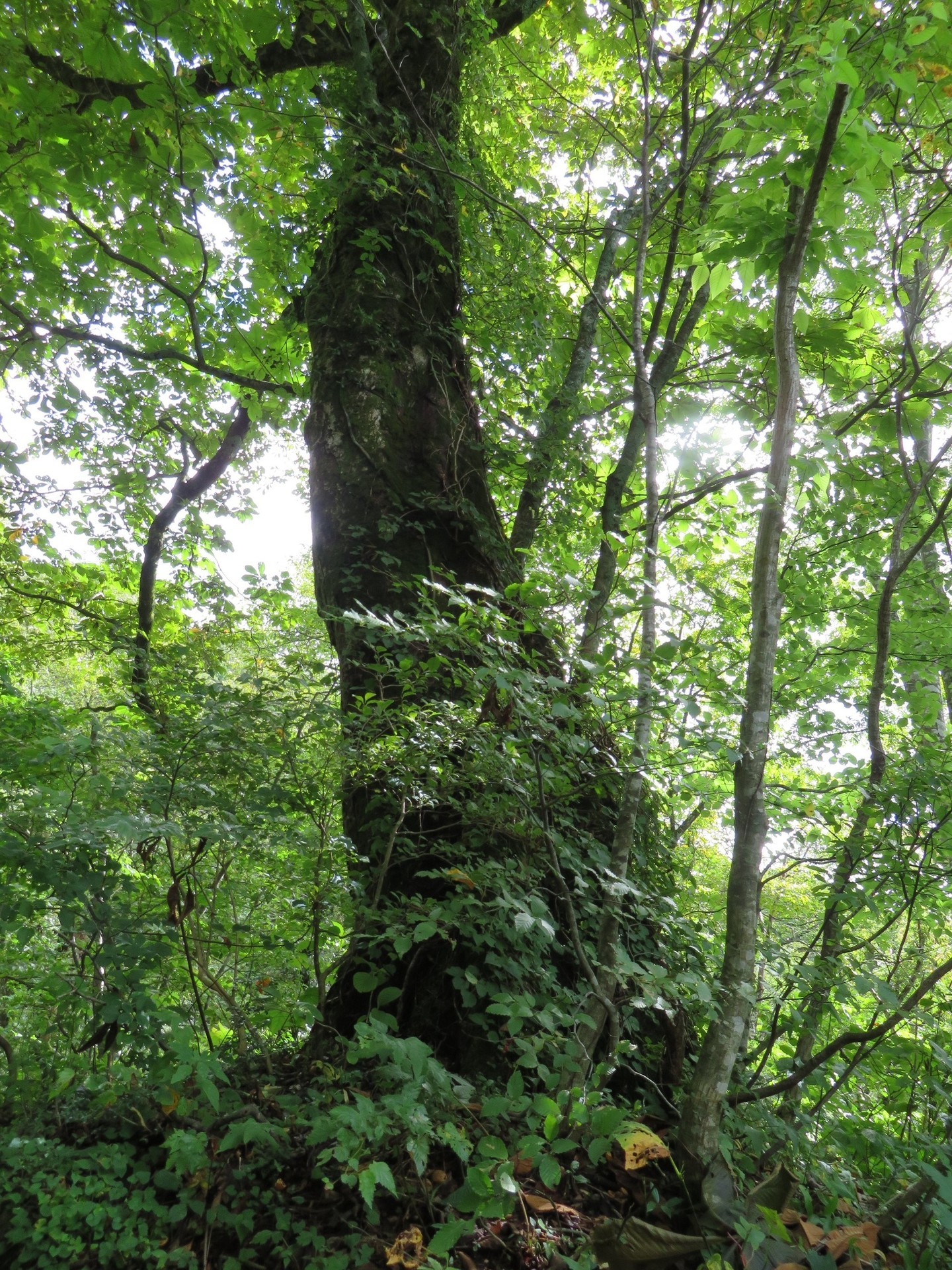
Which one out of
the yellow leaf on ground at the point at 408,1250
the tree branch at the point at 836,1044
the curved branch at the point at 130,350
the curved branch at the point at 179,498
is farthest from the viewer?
the curved branch at the point at 179,498

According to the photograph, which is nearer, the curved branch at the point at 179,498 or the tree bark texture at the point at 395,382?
the tree bark texture at the point at 395,382

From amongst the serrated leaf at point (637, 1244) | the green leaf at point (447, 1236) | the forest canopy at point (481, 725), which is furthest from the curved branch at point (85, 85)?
the serrated leaf at point (637, 1244)

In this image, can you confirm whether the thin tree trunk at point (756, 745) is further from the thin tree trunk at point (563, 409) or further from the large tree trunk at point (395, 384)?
the thin tree trunk at point (563, 409)

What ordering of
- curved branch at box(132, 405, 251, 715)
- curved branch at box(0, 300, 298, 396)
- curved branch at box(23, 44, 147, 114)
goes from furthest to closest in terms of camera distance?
curved branch at box(132, 405, 251, 715), curved branch at box(0, 300, 298, 396), curved branch at box(23, 44, 147, 114)

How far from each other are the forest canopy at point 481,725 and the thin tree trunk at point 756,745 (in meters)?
0.02

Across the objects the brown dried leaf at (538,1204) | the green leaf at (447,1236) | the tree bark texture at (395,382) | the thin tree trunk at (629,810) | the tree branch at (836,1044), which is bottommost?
the brown dried leaf at (538,1204)

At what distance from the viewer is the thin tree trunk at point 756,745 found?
2129 millimetres

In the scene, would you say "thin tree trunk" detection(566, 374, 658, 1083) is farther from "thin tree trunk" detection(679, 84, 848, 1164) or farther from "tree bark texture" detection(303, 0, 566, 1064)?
"tree bark texture" detection(303, 0, 566, 1064)

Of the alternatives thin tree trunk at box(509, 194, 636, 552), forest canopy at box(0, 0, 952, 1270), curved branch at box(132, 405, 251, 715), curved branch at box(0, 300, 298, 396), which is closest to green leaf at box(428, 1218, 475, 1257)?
forest canopy at box(0, 0, 952, 1270)

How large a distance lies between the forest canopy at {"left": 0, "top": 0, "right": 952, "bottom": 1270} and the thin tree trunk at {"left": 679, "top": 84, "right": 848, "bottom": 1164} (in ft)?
0.05

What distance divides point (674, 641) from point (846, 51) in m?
1.80

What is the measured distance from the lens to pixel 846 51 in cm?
202

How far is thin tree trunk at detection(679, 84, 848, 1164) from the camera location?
2.13 m

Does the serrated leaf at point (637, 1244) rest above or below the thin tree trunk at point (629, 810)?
below
